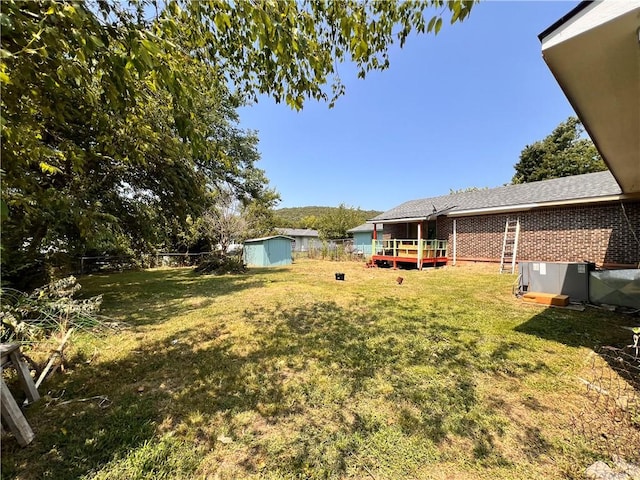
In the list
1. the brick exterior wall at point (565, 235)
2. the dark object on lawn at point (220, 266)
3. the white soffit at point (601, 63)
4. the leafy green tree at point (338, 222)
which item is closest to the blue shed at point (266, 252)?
the dark object on lawn at point (220, 266)

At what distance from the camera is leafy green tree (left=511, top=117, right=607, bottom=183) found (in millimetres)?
22422

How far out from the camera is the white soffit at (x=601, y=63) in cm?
188

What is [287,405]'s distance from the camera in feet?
8.99

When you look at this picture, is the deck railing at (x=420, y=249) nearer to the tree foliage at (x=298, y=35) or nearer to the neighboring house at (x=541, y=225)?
the neighboring house at (x=541, y=225)

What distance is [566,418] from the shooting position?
2.48 meters

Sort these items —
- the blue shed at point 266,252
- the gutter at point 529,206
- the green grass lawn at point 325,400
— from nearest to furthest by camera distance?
the green grass lawn at point 325,400
the gutter at point 529,206
the blue shed at point 266,252

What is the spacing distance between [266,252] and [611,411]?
1870 cm

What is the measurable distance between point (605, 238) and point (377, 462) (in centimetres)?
1270

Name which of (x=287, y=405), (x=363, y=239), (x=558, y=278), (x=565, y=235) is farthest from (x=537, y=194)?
(x=363, y=239)

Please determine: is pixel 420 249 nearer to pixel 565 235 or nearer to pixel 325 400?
pixel 565 235

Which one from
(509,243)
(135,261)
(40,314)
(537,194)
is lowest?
(135,261)

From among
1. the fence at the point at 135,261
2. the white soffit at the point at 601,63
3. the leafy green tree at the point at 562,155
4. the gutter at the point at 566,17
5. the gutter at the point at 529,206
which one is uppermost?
the leafy green tree at the point at 562,155

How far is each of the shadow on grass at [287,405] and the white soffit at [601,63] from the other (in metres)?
3.15

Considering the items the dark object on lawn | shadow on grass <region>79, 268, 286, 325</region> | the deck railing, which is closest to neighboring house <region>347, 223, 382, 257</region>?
the deck railing
